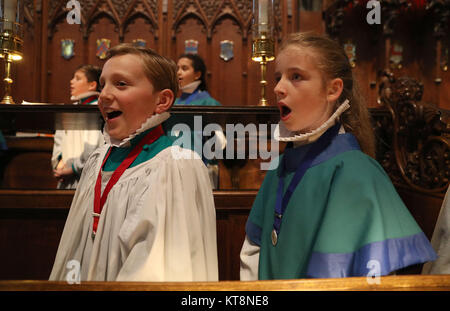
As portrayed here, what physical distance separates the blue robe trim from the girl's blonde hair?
36 cm

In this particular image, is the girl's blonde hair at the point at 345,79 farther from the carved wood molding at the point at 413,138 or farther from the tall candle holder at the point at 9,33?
the tall candle holder at the point at 9,33

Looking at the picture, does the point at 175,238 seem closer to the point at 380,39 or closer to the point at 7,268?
the point at 7,268

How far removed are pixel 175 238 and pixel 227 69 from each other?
4851 millimetres

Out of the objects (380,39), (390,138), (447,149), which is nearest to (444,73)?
(380,39)

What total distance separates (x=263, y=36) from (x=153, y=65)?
1122mm

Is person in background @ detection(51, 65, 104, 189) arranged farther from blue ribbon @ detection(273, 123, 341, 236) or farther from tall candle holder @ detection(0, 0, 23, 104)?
blue ribbon @ detection(273, 123, 341, 236)

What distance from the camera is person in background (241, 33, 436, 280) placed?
1109mm

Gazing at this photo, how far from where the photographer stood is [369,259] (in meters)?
1.08

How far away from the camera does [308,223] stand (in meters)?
1.17

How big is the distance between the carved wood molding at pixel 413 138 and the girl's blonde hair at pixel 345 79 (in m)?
0.84

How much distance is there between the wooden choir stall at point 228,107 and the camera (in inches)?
78.3

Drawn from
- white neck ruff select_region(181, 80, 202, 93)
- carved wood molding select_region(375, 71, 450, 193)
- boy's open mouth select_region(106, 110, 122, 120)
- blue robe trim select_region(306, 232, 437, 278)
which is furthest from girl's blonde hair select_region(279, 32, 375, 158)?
white neck ruff select_region(181, 80, 202, 93)

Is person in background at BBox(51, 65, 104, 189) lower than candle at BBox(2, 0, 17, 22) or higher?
lower

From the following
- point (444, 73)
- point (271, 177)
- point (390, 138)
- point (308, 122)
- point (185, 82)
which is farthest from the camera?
point (444, 73)
